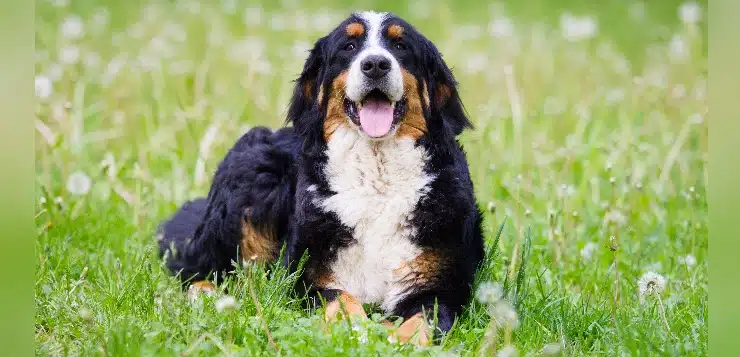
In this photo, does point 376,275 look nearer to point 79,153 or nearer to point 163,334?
point 163,334

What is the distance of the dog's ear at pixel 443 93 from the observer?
4.49m

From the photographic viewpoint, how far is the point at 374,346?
11.6ft

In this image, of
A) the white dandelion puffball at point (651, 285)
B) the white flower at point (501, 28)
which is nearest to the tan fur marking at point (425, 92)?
the white dandelion puffball at point (651, 285)

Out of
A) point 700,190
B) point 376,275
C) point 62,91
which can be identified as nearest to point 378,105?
point 376,275

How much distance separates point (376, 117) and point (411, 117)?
16 centimetres

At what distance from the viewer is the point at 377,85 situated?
415cm

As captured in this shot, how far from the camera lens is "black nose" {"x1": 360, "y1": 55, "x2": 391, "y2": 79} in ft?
13.5

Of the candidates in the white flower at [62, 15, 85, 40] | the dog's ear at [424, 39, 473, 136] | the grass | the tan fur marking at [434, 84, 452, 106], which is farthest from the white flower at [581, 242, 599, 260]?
the white flower at [62, 15, 85, 40]

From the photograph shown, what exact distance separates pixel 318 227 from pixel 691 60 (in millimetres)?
5198

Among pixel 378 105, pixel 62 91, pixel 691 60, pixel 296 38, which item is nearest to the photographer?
pixel 378 105

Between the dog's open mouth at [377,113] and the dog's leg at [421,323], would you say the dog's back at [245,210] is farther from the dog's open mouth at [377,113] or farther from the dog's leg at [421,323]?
the dog's leg at [421,323]

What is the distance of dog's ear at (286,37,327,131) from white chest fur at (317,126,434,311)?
32 cm

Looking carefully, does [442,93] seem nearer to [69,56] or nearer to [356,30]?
[356,30]

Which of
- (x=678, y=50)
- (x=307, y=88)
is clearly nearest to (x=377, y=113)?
(x=307, y=88)
